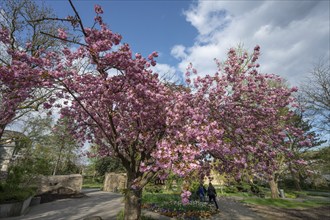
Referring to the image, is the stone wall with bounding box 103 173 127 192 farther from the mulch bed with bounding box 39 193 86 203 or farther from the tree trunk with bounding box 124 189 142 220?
the tree trunk with bounding box 124 189 142 220

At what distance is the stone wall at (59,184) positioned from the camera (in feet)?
63.9

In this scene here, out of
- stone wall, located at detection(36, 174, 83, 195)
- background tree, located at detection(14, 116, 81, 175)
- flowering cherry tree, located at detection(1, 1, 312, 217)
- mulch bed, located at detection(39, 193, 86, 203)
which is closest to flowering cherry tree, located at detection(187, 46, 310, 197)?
flowering cherry tree, located at detection(1, 1, 312, 217)

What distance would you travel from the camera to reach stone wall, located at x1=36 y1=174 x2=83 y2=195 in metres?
19.5

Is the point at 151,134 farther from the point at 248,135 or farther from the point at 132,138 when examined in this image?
A: the point at 248,135

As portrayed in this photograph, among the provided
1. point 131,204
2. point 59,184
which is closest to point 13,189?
point 59,184

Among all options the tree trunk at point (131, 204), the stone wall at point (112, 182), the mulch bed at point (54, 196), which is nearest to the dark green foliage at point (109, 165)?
the stone wall at point (112, 182)

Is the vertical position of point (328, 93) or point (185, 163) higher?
point (328, 93)

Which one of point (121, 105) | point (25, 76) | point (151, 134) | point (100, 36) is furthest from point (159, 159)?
point (25, 76)

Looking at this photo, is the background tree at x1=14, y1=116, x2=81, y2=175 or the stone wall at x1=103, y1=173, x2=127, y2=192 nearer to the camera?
the background tree at x1=14, y1=116, x2=81, y2=175

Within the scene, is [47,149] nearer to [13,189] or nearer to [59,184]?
[59,184]

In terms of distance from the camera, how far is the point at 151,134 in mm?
7168

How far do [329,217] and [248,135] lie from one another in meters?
9.58

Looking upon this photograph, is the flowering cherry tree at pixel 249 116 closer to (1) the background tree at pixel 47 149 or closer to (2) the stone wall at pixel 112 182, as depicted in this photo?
(1) the background tree at pixel 47 149

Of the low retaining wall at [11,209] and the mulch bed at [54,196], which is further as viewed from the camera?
the mulch bed at [54,196]
